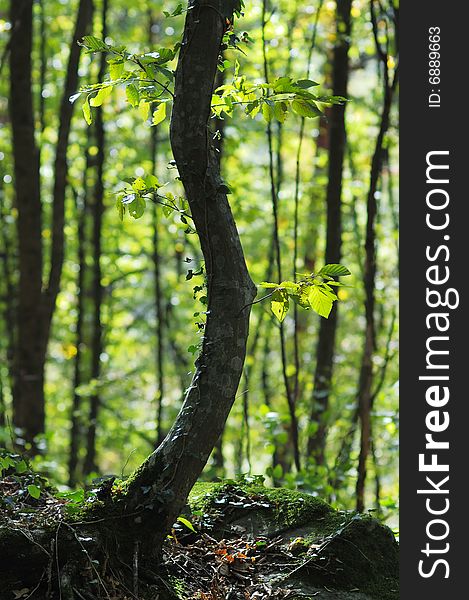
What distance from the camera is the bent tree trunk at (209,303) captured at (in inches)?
102

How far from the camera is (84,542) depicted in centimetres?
249

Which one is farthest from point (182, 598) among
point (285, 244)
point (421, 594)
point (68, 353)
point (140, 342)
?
point (140, 342)

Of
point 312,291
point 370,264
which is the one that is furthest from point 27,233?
point 312,291

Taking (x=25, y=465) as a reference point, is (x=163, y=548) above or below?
below

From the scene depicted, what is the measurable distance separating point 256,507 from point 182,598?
2.43 ft

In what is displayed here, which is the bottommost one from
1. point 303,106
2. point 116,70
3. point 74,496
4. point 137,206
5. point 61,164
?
point 74,496

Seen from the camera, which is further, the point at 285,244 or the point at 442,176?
the point at 285,244

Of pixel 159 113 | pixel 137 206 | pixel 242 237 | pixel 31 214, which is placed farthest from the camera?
pixel 242 237

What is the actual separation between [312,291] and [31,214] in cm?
488

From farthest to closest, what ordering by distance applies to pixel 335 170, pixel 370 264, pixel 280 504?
1. pixel 335 170
2. pixel 370 264
3. pixel 280 504

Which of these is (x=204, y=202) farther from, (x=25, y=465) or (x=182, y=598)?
(x=182, y=598)

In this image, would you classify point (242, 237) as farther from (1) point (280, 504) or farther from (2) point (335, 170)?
(1) point (280, 504)

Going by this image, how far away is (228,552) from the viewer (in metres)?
2.94

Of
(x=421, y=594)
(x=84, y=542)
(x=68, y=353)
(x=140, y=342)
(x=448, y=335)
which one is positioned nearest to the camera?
(x=84, y=542)
